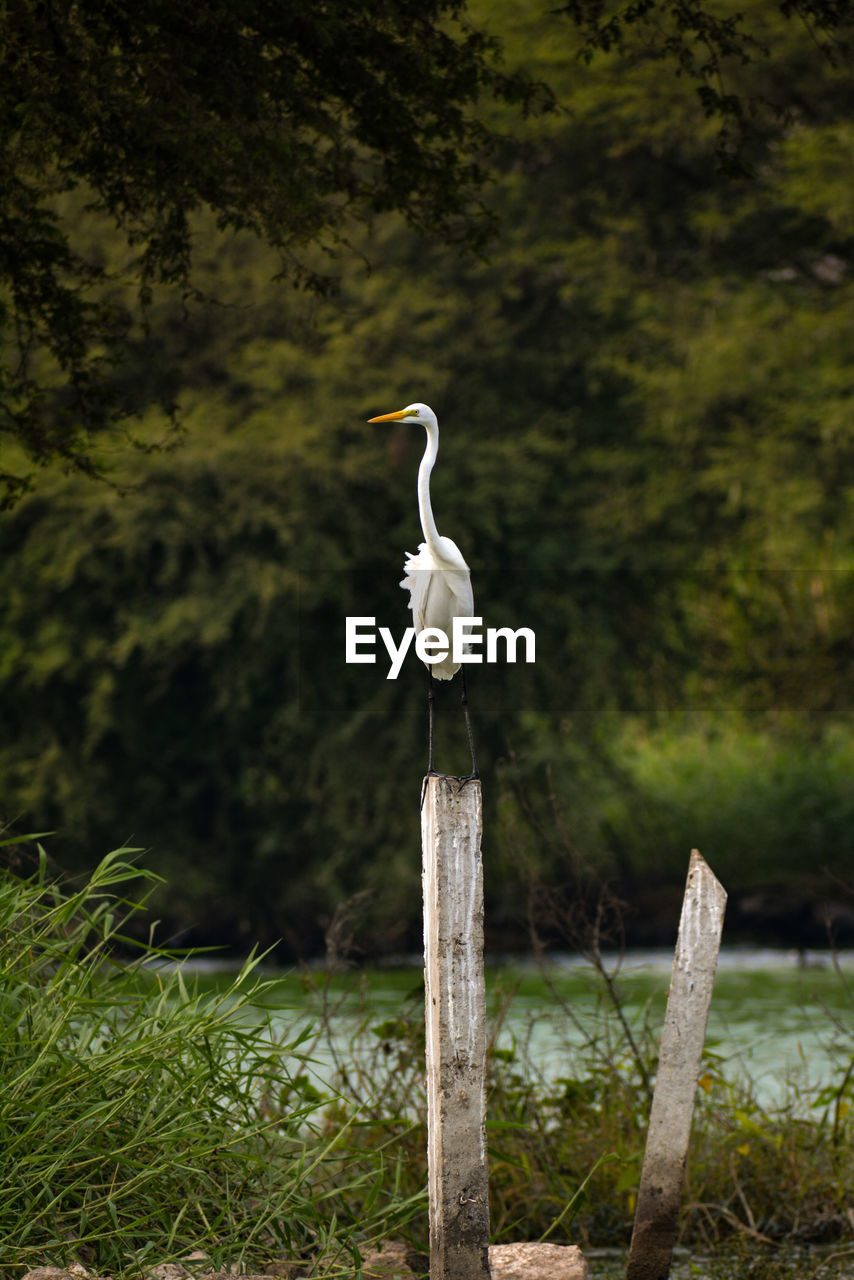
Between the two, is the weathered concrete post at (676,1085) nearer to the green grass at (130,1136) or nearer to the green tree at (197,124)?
the green grass at (130,1136)

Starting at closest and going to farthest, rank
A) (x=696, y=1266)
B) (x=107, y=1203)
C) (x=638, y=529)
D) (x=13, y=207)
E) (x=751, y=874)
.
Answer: (x=107, y=1203), (x=696, y=1266), (x=13, y=207), (x=751, y=874), (x=638, y=529)

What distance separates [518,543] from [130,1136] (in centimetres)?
1361

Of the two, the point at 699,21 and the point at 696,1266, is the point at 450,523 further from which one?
the point at 696,1266

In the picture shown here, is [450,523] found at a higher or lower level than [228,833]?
higher

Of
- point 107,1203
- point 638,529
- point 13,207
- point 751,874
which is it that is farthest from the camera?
point 638,529

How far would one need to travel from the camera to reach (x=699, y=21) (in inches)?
226

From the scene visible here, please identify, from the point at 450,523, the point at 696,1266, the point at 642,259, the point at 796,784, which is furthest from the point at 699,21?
the point at 642,259

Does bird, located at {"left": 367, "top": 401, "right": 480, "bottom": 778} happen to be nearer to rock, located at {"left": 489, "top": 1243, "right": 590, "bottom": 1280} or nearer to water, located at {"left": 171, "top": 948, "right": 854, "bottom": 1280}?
water, located at {"left": 171, "top": 948, "right": 854, "bottom": 1280}

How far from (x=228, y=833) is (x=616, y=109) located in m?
9.44

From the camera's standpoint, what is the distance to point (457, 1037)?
3.45 m

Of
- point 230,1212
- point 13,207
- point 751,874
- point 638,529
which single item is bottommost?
point 751,874

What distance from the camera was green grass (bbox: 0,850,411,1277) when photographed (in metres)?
3.35

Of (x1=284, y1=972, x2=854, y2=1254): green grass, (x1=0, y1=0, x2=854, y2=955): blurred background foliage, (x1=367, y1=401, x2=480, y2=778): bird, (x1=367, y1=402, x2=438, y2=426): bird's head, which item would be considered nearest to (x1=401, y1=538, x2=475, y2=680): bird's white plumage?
(x1=367, y1=401, x2=480, y2=778): bird

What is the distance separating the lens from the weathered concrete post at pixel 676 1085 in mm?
4191
